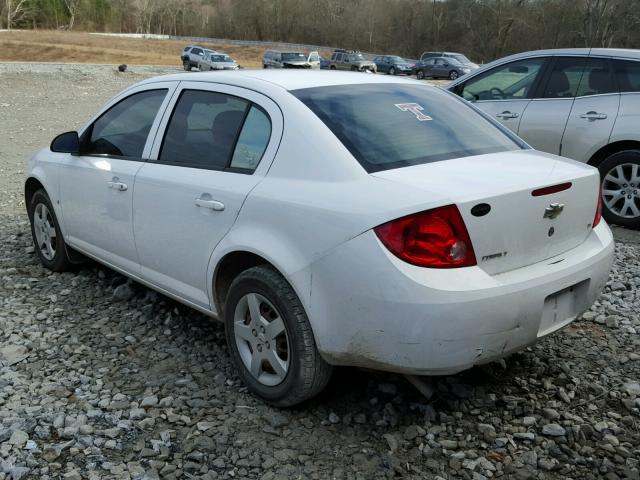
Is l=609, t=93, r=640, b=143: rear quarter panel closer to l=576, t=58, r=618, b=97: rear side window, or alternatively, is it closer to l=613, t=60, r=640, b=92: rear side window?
l=613, t=60, r=640, b=92: rear side window

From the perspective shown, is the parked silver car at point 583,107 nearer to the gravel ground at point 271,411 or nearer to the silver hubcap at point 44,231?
the gravel ground at point 271,411

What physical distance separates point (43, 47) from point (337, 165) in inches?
2283

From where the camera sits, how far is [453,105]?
3.79 metres

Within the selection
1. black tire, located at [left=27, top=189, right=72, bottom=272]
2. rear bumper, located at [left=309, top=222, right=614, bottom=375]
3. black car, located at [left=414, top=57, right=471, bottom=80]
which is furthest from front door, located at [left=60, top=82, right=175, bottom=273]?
black car, located at [left=414, top=57, right=471, bottom=80]

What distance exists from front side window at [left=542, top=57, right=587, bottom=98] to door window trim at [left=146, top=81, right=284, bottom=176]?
4.70 m

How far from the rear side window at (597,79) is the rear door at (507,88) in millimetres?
490

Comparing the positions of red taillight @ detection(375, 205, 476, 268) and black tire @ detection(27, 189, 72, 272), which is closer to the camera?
red taillight @ detection(375, 205, 476, 268)

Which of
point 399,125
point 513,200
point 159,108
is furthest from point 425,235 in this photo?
point 159,108

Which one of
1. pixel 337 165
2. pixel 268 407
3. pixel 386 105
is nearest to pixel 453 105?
pixel 386 105

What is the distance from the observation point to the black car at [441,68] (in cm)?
4373

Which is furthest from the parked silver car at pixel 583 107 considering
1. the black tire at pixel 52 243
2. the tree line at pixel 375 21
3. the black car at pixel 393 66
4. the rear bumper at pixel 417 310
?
the tree line at pixel 375 21

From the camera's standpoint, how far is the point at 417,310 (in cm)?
254

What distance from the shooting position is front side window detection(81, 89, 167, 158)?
160 inches

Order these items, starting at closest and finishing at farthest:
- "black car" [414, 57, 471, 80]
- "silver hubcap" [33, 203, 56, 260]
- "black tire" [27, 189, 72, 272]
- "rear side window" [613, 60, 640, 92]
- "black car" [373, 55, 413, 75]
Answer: "black tire" [27, 189, 72, 272], "silver hubcap" [33, 203, 56, 260], "rear side window" [613, 60, 640, 92], "black car" [414, 57, 471, 80], "black car" [373, 55, 413, 75]
